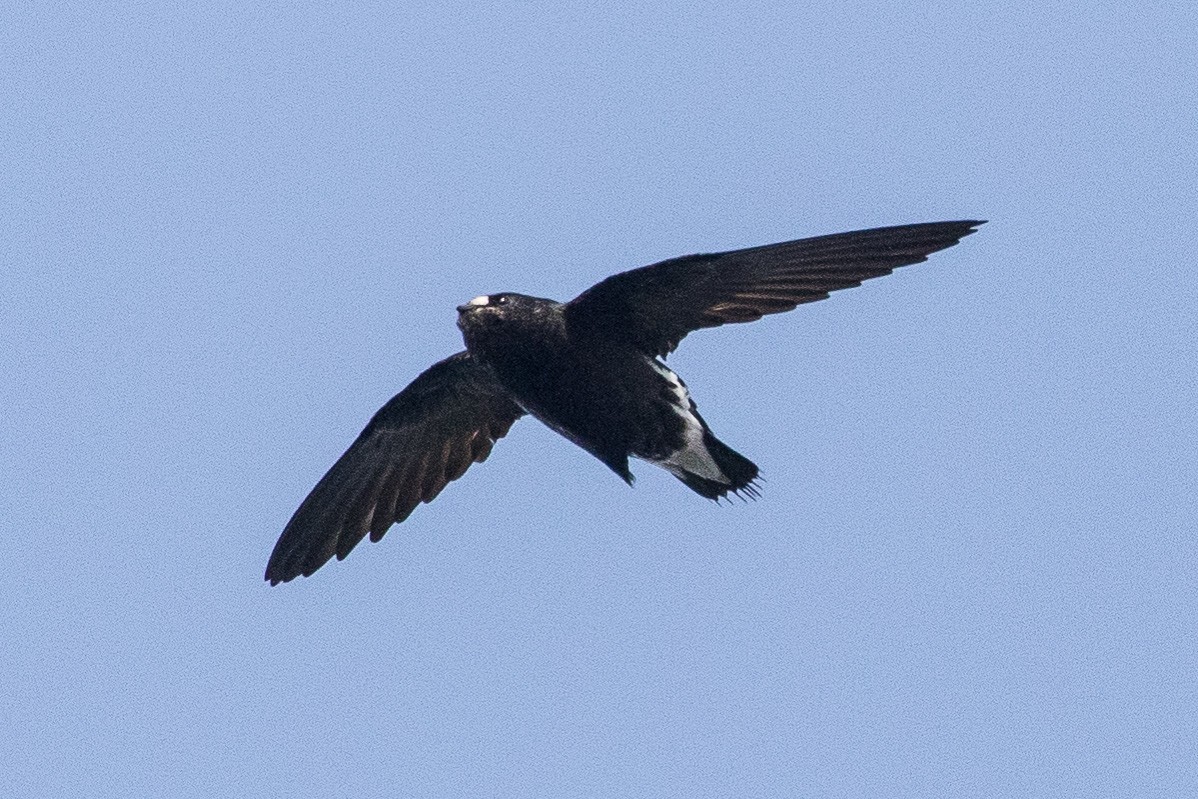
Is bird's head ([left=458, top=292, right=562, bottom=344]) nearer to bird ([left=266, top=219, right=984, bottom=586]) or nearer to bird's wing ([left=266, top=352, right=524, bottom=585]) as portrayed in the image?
bird ([left=266, top=219, right=984, bottom=586])

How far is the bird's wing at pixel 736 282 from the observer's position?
48.9ft

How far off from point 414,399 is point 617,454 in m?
2.22

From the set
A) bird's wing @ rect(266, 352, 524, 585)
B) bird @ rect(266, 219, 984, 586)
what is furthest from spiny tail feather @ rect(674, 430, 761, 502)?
bird's wing @ rect(266, 352, 524, 585)

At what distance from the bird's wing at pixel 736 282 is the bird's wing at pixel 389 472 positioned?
1.90m

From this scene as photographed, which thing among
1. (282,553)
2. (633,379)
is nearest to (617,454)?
(633,379)

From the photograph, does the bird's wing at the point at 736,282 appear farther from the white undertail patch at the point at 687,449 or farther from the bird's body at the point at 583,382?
the white undertail patch at the point at 687,449

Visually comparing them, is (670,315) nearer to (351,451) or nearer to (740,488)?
(740,488)

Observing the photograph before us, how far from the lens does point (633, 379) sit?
1500cm

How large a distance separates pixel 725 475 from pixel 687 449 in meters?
0.36

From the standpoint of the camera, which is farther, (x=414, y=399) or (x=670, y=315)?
(x=414, y=399)

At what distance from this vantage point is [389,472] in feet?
55.3

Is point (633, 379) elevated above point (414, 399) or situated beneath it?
situated beneath

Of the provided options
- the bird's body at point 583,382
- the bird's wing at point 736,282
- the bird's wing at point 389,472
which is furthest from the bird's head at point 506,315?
the bird's wing at point 389,472

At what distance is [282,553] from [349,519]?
57cm
